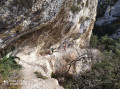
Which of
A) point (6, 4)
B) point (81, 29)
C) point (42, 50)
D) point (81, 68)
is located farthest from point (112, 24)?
point (6, 4)

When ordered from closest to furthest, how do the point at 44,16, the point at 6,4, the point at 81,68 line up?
the point at 6,4 → the point at 44,16 → the point at 81,68

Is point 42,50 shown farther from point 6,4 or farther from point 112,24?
point 112,24

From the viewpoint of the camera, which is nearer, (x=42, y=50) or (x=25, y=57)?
(x=25, y=57)

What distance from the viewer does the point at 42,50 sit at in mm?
9266

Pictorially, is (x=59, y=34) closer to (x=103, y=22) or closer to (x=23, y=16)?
(x=23, y=16)

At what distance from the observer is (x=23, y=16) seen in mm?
4754

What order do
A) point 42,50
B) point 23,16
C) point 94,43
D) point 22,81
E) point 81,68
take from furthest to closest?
point 94,43 → point 81,68 → point 42,50 → point 23,16 → point 22,81

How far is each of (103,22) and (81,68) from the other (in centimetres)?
1571

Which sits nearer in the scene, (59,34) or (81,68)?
(59,34)

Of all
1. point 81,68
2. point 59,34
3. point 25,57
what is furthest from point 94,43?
point 25,57

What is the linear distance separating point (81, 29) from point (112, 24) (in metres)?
14.3

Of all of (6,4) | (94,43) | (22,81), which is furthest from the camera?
(94,43)

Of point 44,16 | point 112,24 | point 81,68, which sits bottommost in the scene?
point 81,68

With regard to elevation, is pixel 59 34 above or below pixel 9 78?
above
